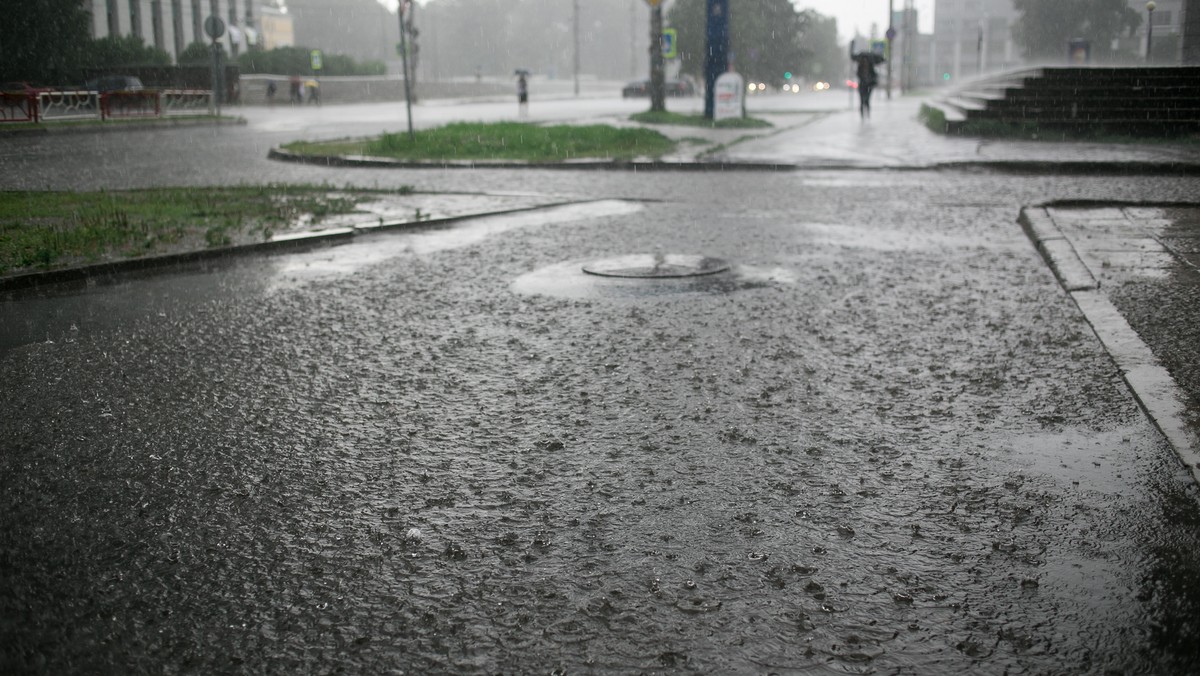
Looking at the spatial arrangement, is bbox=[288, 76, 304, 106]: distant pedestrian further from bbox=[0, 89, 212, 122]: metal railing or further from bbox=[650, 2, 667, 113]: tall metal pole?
bbox=[650, 2, 667, 113]: tall metal pole

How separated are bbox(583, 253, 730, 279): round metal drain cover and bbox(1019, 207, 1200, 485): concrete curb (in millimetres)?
2240

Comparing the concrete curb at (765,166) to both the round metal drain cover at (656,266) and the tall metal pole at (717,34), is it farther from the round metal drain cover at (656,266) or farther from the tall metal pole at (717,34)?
the tall metal pole at (717,34)

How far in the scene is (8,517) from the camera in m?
3.35

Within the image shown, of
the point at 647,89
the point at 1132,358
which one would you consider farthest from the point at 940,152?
the point at 647,89

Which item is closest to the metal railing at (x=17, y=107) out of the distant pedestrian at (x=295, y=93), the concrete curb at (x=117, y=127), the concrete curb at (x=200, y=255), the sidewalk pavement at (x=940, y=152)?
the concrete curb at (x=117, y=127)

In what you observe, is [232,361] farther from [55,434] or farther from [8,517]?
[8,517]

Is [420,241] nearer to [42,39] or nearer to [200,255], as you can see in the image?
[200,255]

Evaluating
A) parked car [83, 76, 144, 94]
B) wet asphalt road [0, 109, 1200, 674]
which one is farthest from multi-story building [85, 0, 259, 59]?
wet asphalt road [0, 109, 1200, 674]

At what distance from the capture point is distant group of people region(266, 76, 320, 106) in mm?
51875

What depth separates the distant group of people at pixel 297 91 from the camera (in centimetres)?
5188

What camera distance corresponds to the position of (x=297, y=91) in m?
52.0

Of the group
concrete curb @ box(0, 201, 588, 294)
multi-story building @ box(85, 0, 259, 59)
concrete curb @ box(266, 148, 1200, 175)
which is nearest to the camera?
concrete curb @ box(0, 201, 588, 294)

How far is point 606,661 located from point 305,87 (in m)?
53.9

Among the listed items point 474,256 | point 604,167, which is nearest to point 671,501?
point 474,256
